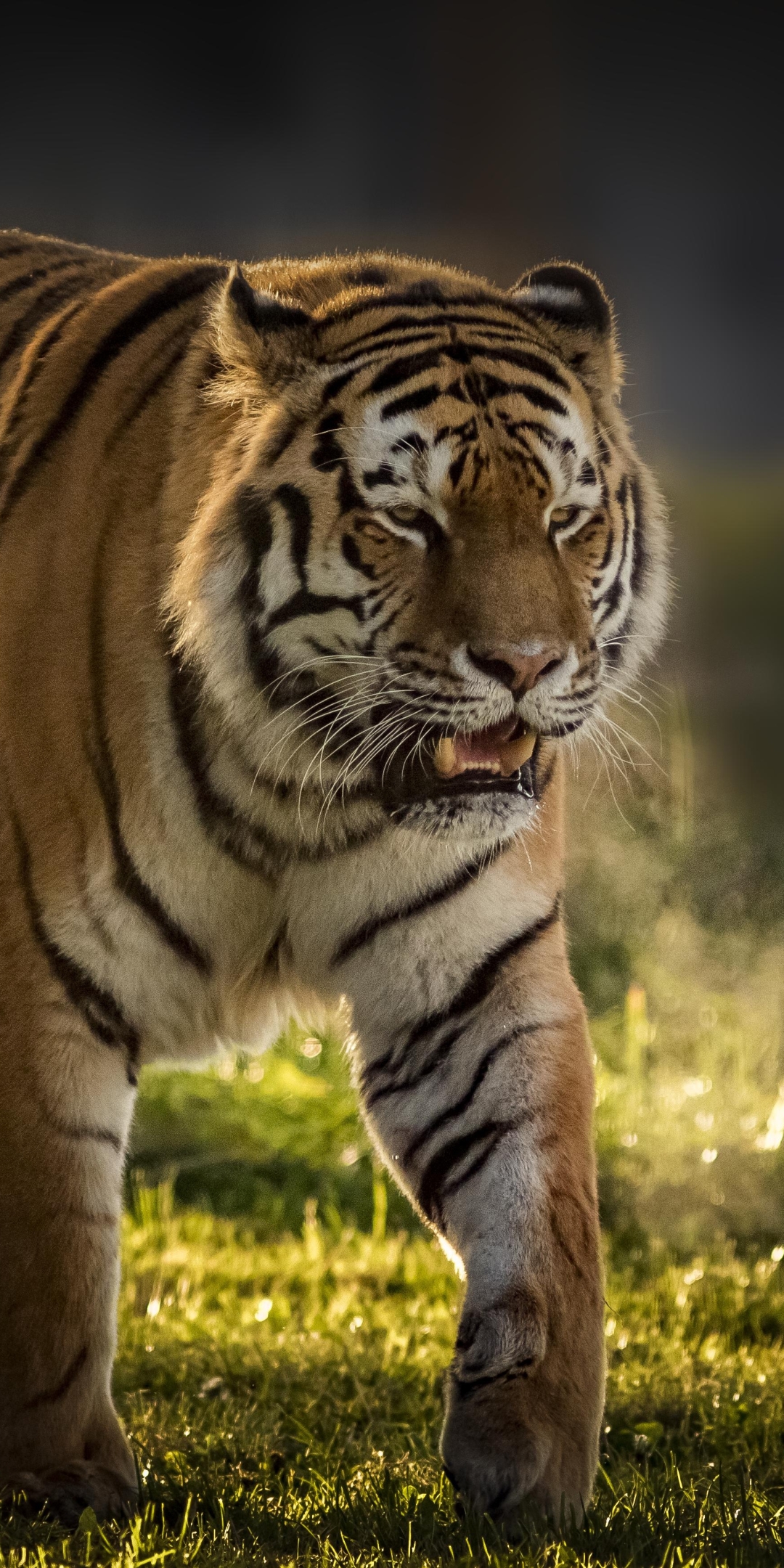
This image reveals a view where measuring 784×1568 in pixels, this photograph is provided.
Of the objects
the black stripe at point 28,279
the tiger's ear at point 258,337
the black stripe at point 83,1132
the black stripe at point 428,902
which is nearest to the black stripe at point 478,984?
the black stripe at point 428,902

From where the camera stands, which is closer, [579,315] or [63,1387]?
[63,1387]

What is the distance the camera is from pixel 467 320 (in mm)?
2561

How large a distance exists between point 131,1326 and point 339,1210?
1.09 meters

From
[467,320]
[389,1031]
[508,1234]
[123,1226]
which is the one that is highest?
[467,320]

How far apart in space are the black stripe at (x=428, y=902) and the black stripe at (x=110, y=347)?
2.66 feet

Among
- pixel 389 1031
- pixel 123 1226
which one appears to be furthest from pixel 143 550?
pixel 123 1226

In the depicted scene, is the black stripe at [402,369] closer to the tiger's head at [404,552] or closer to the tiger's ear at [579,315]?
the tiger's head at [404,552]

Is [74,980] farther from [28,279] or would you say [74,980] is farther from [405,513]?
[28,279]

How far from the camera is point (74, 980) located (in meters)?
2.49

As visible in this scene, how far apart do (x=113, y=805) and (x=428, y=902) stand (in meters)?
0.46

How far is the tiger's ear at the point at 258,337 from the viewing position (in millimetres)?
2402

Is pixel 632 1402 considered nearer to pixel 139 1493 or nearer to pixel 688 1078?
pixel 139 1493

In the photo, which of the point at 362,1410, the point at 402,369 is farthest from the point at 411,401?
the point at 362,1410

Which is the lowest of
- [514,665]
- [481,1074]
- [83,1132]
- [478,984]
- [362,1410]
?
[362,1410]
